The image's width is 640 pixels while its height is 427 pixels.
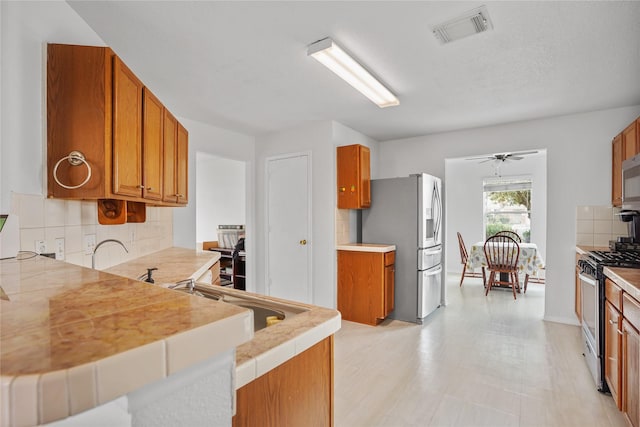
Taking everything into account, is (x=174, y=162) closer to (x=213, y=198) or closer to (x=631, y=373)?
(x=631, y=373)

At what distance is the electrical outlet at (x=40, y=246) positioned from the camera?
4.88 ft

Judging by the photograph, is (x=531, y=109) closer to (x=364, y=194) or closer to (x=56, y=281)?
(x=364, y=194)

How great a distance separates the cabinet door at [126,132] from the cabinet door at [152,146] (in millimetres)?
61

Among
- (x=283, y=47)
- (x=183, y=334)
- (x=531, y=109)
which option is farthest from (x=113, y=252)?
(x=531, y=109)

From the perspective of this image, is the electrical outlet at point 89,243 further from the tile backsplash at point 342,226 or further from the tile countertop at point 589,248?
the tile countertop at point 589,248

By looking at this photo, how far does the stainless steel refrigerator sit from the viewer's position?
3.64 meters

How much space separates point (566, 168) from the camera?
350cm

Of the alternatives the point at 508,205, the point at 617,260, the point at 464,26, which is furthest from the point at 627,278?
the point at 508,205

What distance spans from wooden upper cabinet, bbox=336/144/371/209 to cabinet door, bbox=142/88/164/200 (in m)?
2.09

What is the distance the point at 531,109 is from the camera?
330 cm

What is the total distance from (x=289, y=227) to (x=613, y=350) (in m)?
3.18

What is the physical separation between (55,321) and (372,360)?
2.60 meters

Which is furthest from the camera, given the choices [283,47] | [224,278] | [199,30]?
[224,278]

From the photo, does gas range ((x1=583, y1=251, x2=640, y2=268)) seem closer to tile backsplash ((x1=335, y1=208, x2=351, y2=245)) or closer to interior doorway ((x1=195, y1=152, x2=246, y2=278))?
tile backsplash ((x1=335, y1=208, x2=351, y2=245))
